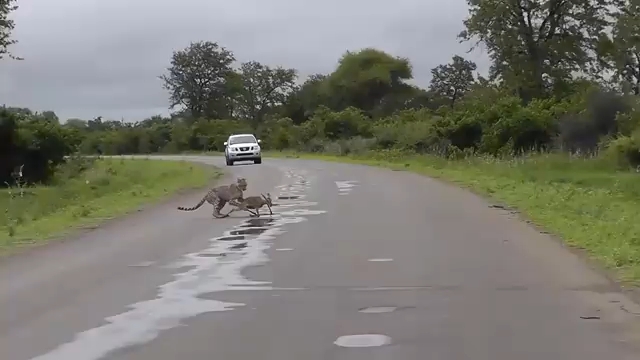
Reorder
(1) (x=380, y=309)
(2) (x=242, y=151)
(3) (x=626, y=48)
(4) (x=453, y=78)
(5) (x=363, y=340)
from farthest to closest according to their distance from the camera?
(4) (x=453, y=78) < (3) (x=626, y=48) < (2) (x=242, y=151) < (1) (x=380, y=309) < (5) (x=363, y=340)

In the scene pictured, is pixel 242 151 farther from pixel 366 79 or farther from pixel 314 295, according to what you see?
pixel 366 79

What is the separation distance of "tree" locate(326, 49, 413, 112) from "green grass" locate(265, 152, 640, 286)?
47973 mm

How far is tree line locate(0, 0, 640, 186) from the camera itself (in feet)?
127

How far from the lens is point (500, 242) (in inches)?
543

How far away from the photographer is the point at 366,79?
3637 inches

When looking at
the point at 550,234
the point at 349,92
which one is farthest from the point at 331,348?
the point at 349,92

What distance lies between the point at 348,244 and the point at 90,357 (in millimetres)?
7096

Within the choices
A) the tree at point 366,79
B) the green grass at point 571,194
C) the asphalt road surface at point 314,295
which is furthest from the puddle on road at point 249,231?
the tree at point 366,79

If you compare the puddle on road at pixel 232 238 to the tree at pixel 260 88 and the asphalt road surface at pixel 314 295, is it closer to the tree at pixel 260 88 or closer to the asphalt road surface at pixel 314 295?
the asphalt road surface at pixel 314 295

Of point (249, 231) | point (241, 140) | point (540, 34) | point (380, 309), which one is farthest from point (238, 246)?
point (540, 34)

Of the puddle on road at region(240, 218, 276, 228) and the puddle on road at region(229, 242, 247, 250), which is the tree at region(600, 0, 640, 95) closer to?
the puddle on road at region(240, 218, 276, 228)

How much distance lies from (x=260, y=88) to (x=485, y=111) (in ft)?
188

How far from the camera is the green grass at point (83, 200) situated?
16.5 meters

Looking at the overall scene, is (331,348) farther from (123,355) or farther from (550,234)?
(550,234)
